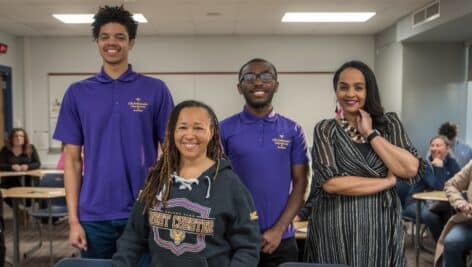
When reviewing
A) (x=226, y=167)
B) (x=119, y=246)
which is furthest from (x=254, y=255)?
(x=119, y=246)

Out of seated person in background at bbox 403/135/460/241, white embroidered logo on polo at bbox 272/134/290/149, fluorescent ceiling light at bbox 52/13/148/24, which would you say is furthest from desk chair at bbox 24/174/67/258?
seated person in background at bbox 403/135/460/241

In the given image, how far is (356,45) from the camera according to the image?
763 cm

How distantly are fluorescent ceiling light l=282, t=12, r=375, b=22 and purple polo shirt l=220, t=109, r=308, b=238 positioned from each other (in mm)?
4242

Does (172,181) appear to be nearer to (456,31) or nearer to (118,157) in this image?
(118,157)

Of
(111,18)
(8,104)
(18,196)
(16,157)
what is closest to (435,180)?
(111,18)

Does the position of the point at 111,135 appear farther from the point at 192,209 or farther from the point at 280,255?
the point at 280,255

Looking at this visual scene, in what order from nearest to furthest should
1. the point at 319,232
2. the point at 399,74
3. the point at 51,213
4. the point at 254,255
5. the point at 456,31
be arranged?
the point at 254,255, the point at 319,232, the point at 51,213, the point at 456,31, the point at 399,74

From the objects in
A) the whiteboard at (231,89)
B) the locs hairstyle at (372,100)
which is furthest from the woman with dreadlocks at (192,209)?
the whiteboard at (231,89)

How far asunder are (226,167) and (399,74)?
5548 millimetres

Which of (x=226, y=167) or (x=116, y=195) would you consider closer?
(x=226, y=167)

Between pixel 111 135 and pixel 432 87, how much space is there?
5813 millimetres

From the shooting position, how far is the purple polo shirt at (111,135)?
1.85m

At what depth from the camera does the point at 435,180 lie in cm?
465

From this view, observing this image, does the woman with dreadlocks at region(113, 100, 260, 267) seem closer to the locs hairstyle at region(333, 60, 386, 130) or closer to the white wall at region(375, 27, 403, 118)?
the locs hairstyle at region(333, 60, 386, 130)
